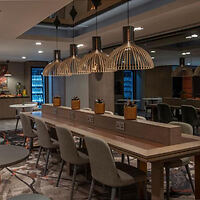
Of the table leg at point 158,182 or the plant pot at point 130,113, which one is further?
the plant pot at point 130,113

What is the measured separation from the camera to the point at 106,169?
2.37 meters

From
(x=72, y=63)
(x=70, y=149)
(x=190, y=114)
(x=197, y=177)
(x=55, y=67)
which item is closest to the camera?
(x=197, y=177)

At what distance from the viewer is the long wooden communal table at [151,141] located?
2.19 metres

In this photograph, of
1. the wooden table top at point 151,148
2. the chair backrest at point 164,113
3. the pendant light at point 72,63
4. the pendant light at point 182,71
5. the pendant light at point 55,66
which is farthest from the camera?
the chair backrest at point 164,113

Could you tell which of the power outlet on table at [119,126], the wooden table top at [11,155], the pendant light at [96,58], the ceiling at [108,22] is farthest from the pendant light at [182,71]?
the wooden table top at [11,155]

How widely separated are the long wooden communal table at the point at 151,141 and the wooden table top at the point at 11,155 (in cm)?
79

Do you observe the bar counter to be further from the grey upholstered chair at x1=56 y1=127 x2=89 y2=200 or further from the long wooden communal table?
the grey upholstered chair at x1=56 y1=127 x2=89 y2=200

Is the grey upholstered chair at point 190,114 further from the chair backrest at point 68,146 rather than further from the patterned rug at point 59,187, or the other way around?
the chair backrest at point 68,146

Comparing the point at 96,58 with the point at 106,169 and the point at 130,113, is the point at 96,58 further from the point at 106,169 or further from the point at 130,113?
the point at 106,169

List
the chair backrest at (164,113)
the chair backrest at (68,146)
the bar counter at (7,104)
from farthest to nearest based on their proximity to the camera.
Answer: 1. the bar counter at (7,104)
2. the chair backrest at (164,113)
3. the chair backrest at (68,146)

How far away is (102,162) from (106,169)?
0.23 feet

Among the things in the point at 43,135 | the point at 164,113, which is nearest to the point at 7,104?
the point at 164,113

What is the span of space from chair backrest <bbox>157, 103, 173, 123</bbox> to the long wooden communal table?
230 cm

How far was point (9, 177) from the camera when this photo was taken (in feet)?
12.8
